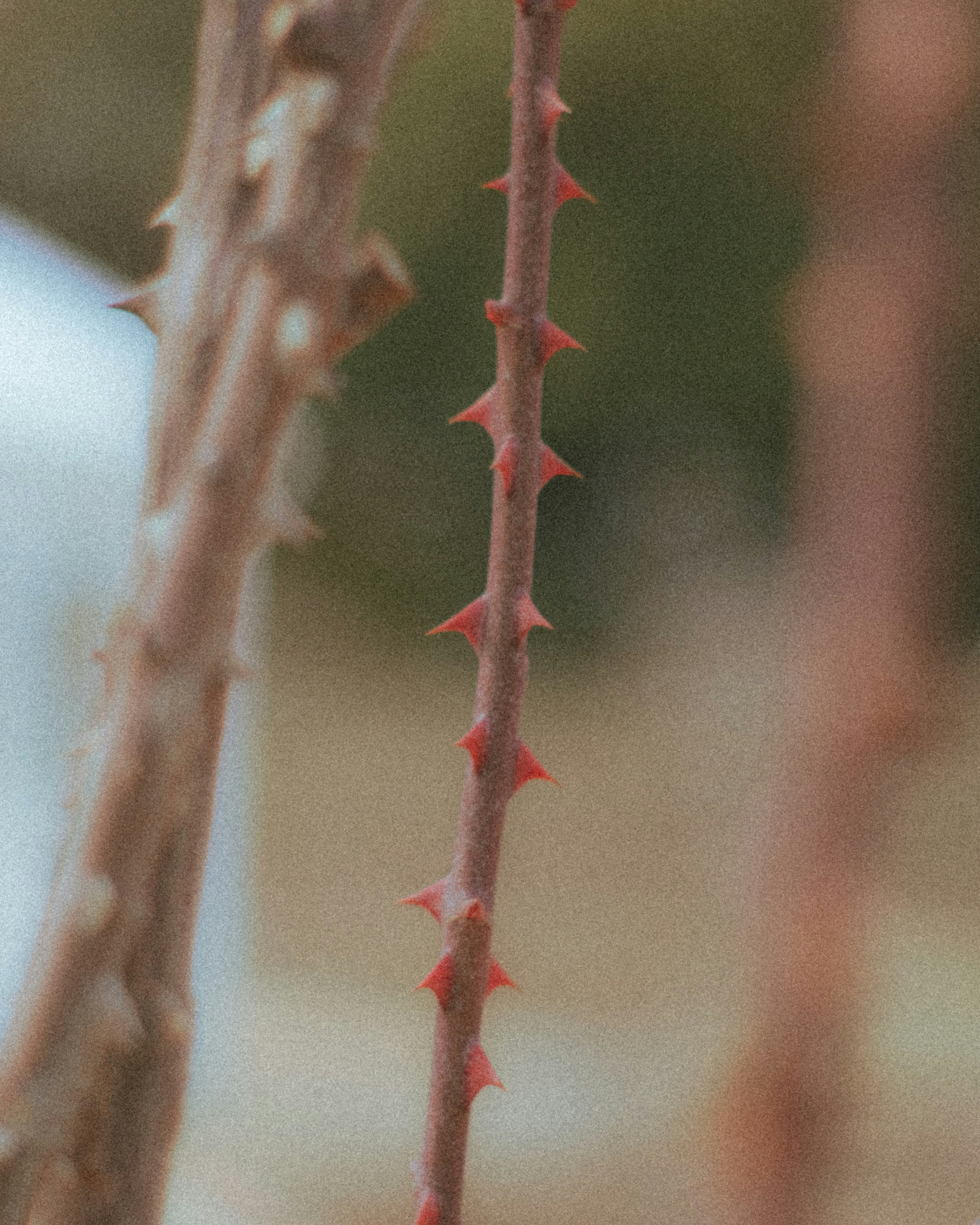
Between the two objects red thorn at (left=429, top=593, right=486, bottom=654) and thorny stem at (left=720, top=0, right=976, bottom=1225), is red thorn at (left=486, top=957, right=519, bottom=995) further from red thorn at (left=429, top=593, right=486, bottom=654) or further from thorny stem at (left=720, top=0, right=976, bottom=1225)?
thorny stem at (left=720, top=0, right=976, bottom=1225)

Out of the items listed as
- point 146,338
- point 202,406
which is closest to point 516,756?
point 202,406

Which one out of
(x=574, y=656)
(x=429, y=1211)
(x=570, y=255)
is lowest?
(x=429, y=1211)

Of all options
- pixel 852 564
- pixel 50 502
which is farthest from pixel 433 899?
pixel 50 502

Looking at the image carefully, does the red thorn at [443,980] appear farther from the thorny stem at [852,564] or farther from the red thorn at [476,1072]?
the thorny stem at [852,564]

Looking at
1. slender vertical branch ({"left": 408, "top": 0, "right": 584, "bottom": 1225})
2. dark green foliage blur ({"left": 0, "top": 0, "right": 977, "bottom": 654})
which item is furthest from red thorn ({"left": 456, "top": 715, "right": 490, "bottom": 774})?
dark green foliage blur ({"left": 0, "top": 0, "right": 977, "bottom": 654})

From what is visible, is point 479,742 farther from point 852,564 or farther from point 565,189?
point 852,564
